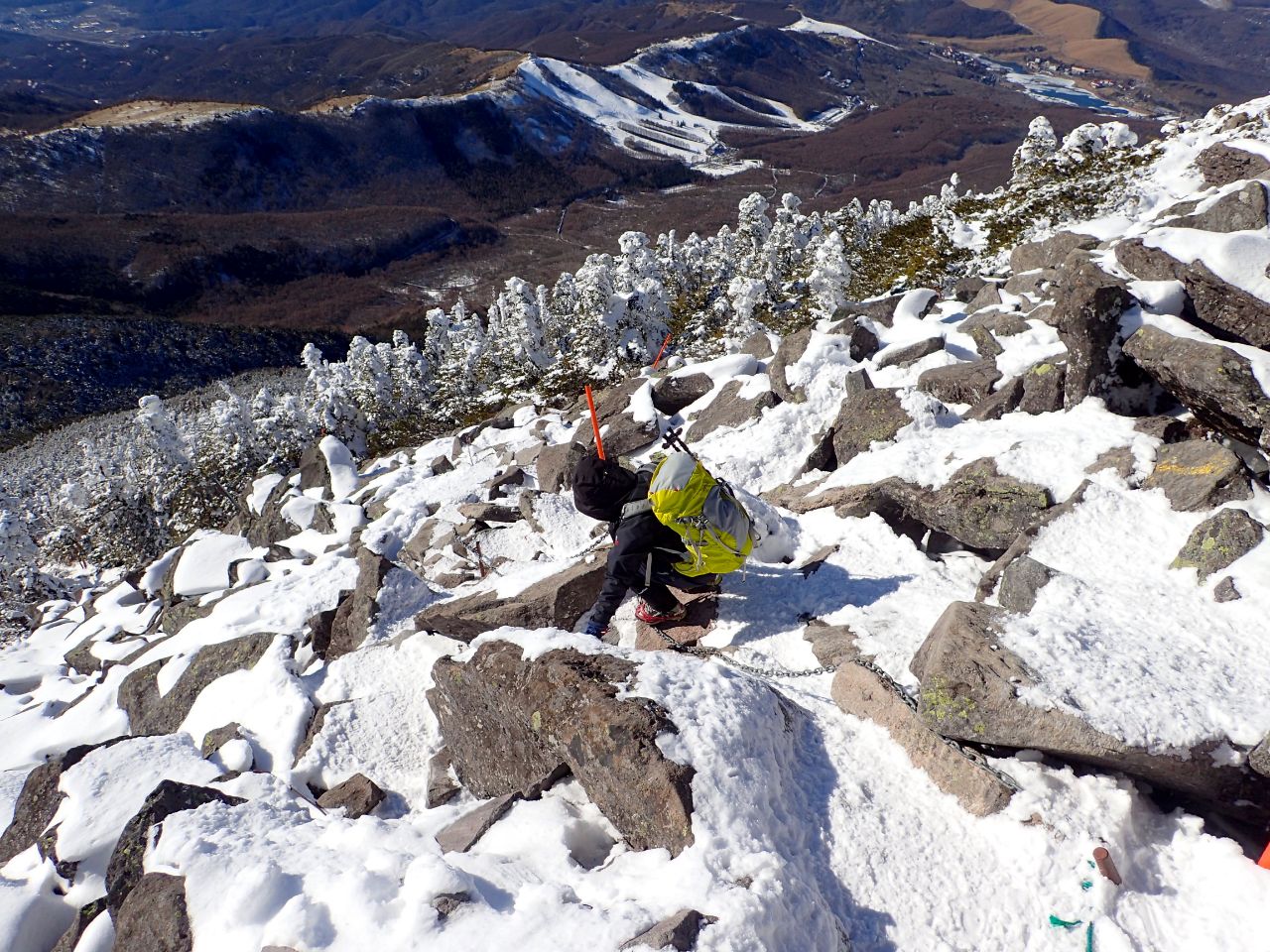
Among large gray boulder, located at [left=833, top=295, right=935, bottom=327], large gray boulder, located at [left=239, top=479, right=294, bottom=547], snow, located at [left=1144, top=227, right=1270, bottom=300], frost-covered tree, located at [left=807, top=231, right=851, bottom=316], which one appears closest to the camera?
snow, located at [left=1144, top=227, right=1270, bottom=300]

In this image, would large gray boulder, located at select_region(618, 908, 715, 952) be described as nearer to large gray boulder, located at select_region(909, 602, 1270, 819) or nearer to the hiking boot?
large gray boulder, located at select_region(909, 602, 1270, 819)

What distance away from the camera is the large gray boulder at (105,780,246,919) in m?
4.66

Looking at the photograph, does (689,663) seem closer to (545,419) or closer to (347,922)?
(347,922)

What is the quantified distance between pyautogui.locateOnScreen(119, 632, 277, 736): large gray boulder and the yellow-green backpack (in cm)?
690

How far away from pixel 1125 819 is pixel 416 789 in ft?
20.5

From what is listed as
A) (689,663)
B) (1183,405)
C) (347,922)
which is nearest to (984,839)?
(689,663)

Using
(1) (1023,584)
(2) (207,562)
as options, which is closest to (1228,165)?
(1) (1023,584)

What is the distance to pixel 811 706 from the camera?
5945 millimetres

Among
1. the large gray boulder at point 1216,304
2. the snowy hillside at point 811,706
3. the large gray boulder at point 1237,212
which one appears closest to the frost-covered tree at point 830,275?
the snowy hillside at point 811,706

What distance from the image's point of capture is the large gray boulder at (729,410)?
572 inches

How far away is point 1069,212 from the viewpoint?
2634 cm

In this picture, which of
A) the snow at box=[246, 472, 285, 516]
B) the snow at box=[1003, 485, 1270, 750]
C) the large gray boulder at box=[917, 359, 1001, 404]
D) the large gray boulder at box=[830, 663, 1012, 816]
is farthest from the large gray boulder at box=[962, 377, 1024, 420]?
the snow at box=[246, 472, 285, 516]

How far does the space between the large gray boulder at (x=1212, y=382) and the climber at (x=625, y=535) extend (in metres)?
6.17

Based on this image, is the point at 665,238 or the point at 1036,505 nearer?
the point at 1036,505
